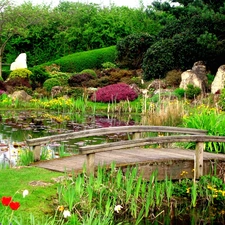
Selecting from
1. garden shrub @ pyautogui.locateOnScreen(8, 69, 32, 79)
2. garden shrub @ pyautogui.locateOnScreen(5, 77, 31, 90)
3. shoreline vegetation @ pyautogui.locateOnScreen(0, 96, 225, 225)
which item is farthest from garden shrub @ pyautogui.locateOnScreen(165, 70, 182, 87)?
shoreline vegetation @ pyautogui.locateOnScreen(0, 96, 225, 225)

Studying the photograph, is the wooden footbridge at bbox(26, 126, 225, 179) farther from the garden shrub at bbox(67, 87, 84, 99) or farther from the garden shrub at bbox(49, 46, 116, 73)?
the garden shrub at bbox(49, 46, 116, 73)

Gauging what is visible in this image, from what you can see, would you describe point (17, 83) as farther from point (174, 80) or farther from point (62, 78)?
point (174, 80)

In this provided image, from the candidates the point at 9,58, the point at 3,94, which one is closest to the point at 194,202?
the point at 3,94

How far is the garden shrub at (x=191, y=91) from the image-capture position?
73.5 feet

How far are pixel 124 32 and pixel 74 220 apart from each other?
34.4 m

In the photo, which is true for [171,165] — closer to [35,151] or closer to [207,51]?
[35,151]

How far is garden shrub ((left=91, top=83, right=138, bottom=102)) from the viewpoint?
2303 cm

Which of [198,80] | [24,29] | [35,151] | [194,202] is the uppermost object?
[24,29]

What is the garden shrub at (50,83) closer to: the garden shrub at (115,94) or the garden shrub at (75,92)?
the garden shrub at (75,92)

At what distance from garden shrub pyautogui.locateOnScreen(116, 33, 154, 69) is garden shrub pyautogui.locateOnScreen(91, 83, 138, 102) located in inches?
299

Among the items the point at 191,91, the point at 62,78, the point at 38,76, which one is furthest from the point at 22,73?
the point at 191,91

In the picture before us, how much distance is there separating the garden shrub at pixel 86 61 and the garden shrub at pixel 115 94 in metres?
11.4

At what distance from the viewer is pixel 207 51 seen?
26.2 metres

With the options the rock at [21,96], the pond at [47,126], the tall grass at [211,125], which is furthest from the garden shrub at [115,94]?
the tall grass at [211,125]
